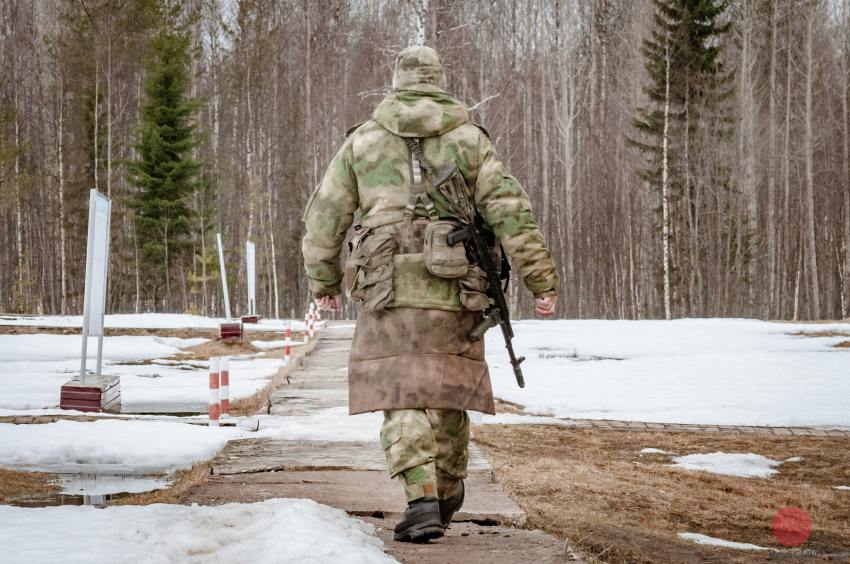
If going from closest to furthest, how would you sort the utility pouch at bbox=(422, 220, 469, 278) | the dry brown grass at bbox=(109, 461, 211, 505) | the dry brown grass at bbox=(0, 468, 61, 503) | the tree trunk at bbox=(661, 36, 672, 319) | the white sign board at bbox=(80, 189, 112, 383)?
1. the utility pouch at bbox=(422, 220, 469, 278)
2. the dry brown grass at bbox=(109, 461, 211, 505)
3. the dry brown grass at bbox=(0, 468, 61, 503)
4. the white sign board at bbox=(80, 189, 112, 383)
5. the tree trunk at bbox=(661, 36, 672, 319)

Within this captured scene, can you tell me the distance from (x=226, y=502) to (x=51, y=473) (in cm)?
304

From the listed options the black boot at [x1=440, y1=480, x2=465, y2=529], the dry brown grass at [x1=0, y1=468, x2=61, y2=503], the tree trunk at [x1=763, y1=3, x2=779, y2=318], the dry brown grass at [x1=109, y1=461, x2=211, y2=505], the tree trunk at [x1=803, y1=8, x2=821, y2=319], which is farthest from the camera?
the tree trunk at [x1=763, y1=3, x2=779, y2=318]

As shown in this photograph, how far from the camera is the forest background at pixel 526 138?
35094mm

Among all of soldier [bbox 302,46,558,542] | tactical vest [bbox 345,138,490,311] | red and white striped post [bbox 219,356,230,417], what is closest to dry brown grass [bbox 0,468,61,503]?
red and white striped post [bbox 219,356,230,417]

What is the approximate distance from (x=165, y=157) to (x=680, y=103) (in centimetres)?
1918

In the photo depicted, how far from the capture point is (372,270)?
4133 mm

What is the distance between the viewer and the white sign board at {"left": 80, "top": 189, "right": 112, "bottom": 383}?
34.9 feet

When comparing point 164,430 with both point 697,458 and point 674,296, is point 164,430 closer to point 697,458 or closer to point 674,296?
point 697,458

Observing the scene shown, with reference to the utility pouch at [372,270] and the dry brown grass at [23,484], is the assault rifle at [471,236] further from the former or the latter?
the dry brown grass at [23,484]

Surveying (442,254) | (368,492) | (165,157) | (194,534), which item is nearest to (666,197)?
(165,157)

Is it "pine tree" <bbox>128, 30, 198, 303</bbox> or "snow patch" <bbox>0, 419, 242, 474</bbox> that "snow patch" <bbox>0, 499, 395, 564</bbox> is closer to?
"snow patch" <bbox>0, 419, 242, 474</bbox>

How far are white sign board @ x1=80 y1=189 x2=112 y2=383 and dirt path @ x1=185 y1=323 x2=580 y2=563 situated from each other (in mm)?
4165

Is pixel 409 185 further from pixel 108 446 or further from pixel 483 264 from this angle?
pixel 108 446

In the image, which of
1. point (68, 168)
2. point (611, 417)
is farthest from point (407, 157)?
point (68, 168)
